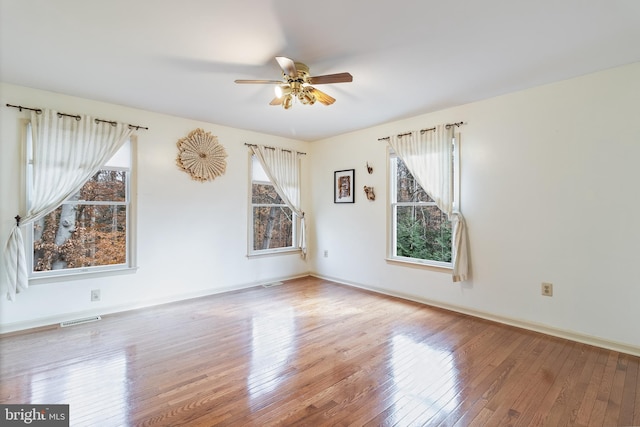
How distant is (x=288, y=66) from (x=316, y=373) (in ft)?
7.92

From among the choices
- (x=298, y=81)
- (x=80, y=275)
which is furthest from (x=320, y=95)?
(x=80, y=275)

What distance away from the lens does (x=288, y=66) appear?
2.36 m

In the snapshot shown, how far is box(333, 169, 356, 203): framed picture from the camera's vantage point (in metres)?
5.01

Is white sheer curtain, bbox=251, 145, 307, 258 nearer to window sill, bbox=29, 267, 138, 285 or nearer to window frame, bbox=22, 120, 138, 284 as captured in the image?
window frame, bbox=22, 120, 138, 284

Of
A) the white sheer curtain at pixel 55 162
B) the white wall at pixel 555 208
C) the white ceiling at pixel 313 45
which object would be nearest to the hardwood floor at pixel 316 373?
the white wall at pixel 555 208

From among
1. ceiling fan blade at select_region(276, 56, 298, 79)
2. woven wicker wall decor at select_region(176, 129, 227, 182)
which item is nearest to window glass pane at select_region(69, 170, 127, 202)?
woven wicker wall decor at select_region(176, 129, 227, 182)

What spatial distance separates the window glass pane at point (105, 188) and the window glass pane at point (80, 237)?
99 millimetres

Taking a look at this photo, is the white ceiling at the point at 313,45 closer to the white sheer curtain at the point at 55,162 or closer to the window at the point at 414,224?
the white sheer curtain at the point at 55,162

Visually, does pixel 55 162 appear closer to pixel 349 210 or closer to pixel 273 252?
pixel 273 252

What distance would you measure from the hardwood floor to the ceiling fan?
2337 millimetres

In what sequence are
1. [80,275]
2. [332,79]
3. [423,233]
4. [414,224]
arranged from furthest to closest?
[414,224] < [423,233] < [80,275] < [332,79]

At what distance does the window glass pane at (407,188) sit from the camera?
4223 mm

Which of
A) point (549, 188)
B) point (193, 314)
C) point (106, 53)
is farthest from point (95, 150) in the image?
point (549, 188)

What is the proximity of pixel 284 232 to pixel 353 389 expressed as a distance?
3551mm
